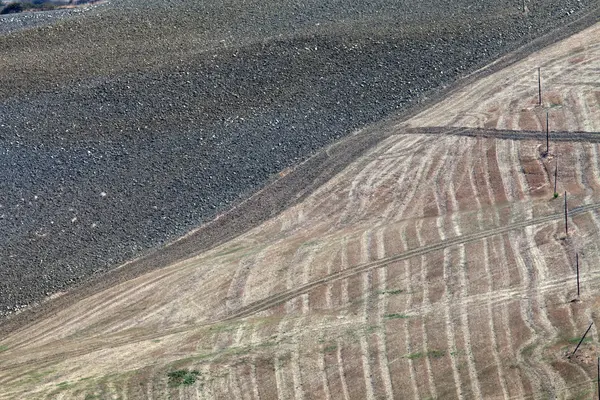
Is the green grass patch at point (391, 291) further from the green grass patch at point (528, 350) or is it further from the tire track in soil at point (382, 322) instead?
the green grass patch at point (528, 350)

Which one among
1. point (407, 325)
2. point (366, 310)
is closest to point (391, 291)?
point (366, 310)

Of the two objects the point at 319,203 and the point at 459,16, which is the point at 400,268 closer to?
the point at 319,203

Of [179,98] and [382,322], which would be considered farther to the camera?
[179,98]

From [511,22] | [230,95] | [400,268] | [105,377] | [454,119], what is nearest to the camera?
[105,377]

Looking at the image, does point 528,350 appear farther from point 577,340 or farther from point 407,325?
point 407,325

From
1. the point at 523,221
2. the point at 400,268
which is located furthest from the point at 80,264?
the point at 523,221

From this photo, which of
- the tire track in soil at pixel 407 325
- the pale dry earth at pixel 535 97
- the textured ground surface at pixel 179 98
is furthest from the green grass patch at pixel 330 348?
the pale dry earth at pixel 535 97
